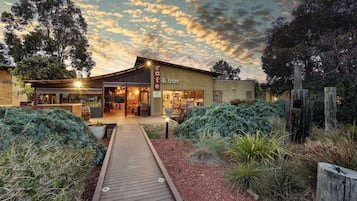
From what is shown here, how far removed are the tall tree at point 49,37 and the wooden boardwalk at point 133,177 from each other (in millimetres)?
15757

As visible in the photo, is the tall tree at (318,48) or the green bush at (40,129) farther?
the tall tree at (318,48)

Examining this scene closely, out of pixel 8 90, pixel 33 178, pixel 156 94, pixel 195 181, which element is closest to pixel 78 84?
pixel 156 94

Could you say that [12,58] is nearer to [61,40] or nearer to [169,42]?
[61,40]

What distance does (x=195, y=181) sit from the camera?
380 cm

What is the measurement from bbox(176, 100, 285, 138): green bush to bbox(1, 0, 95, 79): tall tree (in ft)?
52.3

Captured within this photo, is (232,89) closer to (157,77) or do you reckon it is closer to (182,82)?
(182,82)

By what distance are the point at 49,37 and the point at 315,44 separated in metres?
25.1

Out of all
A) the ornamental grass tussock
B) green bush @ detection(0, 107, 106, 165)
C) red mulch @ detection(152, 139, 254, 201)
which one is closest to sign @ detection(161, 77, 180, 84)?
red mulch @ detection(152, 139, 254, 201)

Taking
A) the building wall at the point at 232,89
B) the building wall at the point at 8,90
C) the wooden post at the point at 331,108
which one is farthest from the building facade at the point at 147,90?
the building wall at the point at 8,90

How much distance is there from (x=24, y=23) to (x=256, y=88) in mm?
25832

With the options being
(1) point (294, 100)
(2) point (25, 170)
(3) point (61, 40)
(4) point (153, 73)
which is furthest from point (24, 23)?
(1) point (294, 100)

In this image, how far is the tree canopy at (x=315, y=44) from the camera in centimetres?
1038

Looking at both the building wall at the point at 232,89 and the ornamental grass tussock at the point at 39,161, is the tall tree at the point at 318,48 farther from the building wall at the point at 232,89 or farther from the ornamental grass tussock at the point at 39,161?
the ornamental grass tussock at the point at 39,161

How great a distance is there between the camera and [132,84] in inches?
499
